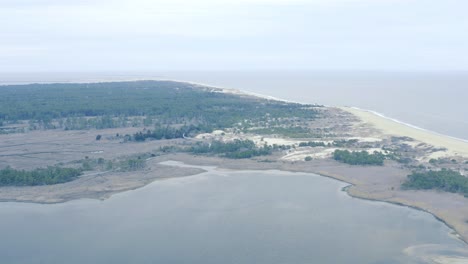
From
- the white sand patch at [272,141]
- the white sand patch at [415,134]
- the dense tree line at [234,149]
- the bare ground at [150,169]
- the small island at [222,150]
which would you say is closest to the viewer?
the bare ground at [150,169]

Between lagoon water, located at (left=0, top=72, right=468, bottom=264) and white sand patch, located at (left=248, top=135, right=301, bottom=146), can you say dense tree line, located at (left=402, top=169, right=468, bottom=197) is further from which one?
white sand patch, located at (left=248, top=135, right=301, bottom=146)

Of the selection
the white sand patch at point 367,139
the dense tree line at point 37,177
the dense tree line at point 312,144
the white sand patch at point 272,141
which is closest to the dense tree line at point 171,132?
the white sand patch at point 272,141

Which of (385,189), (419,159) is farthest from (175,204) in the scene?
(419,159)

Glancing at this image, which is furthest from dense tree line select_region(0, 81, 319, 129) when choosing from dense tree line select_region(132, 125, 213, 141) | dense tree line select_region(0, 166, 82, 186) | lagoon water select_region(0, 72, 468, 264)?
lagoon water select_region(0, 72, 468, 264)

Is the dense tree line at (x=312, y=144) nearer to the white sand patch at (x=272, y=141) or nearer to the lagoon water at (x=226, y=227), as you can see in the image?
the white sand patch at (x=272, y=141)

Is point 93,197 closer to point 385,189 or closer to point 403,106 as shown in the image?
point 385,189

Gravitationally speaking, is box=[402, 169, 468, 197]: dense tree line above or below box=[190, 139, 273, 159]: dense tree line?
above

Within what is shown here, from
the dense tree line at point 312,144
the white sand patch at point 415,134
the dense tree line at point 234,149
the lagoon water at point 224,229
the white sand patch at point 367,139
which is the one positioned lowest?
the lagoon water at point 224,229
